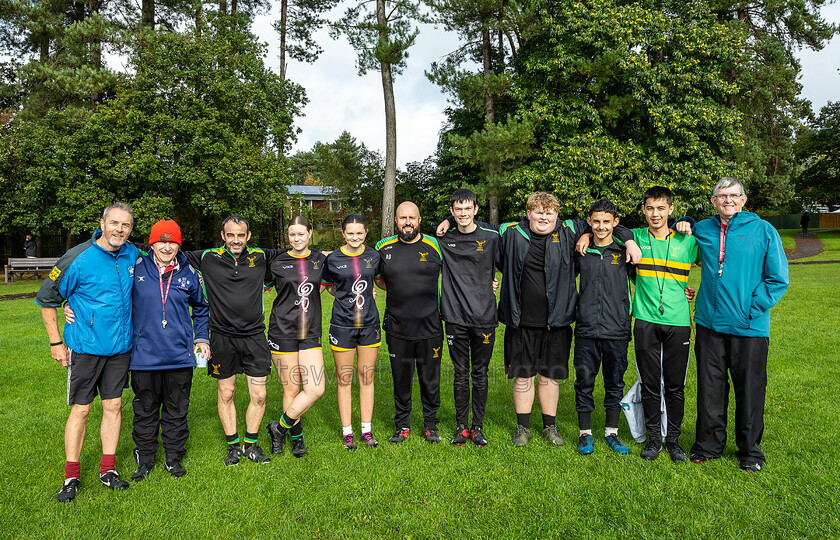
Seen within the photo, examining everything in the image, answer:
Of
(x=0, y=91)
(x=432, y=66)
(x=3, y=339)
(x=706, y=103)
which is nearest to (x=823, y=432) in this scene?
(x=3, y=339)

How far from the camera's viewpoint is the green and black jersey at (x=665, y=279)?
3990 mm

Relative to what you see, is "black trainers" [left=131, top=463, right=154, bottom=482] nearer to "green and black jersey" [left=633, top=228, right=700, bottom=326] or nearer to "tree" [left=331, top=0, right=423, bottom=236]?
"green and black jersey" [left=633, top=228, right=700, bottom=326]

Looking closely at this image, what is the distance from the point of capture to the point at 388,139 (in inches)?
810

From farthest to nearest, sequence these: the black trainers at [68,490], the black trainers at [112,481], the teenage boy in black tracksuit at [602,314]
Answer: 1. the teenage boy in black tracksuit at [602,314]
2. the black trainers at [112,481]
3. the black trainers at [68,490]

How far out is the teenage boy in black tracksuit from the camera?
410 cm

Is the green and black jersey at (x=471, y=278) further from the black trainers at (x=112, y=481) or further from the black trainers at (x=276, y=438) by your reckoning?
the black trainers at (x=112, y=481)

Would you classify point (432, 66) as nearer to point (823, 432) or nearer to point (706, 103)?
point (706, 103)

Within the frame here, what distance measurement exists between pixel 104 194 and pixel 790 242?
128 ft

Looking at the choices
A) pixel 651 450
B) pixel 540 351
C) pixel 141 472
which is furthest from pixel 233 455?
pixel 651 450

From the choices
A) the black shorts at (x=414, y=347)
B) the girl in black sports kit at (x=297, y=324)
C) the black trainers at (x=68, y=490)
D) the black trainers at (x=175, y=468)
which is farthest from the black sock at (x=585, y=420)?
the black trainers at (x=68, y=490)

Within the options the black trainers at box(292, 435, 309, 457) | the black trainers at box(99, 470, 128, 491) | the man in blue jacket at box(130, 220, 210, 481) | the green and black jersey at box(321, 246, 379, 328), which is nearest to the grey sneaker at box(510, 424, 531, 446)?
the green and black jersey at box(321, 246, 379, 328)

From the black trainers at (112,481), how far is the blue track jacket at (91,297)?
3.07 ft

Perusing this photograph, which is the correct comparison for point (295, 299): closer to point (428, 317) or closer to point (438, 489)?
point (428, 317)

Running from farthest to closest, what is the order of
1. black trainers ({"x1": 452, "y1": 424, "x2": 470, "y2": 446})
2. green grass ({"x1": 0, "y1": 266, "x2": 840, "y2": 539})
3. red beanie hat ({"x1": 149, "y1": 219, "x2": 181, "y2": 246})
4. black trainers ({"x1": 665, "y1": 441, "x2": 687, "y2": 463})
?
1. black trainers ({"x1": 452, "y1": 424, "x2": 470, "y2": 446})
2. black trainers ({"x1": 665, "y1": 441, "x2": 687, "y2": 463})
3. red beanie hat ({"x1": 149, "y1": 219, "x2": 181, "y2": 246})
4. green grass ({"x1": 0, "y1": 266, "x2": 840, "y2": 539})
